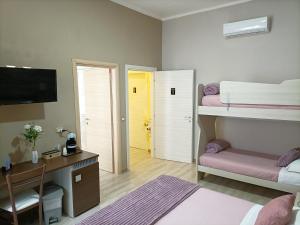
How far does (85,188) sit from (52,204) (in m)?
0.40

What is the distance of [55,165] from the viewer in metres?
2.50

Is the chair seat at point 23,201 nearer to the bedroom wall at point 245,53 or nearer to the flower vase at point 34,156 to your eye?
the flower vase at point 34,156

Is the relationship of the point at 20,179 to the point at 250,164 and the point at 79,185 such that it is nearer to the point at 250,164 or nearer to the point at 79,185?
the point at 79,185

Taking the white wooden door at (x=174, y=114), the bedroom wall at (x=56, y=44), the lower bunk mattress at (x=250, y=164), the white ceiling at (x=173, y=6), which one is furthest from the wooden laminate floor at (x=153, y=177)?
the white ceiling at (x=173, y=6)

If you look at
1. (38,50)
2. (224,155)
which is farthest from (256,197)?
(38,50)

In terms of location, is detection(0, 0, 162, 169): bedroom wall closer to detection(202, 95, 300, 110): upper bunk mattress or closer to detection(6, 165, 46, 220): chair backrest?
detection(6, 165, 46, 220): chair backrest

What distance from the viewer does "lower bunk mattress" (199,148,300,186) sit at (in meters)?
2.81

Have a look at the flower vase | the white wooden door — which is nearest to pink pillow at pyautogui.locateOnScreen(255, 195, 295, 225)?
the flower vase

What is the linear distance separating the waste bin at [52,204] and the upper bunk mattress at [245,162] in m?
2.13

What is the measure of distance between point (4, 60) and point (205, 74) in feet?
10.6

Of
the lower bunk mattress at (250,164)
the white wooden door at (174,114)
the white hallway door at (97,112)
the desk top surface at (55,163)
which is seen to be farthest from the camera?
the white wooden door at (174,114)

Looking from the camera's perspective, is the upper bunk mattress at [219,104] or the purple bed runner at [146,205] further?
the upper bunk mattress at [219,104]

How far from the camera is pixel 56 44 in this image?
2879 millimetres

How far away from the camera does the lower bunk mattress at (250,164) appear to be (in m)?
2.81
